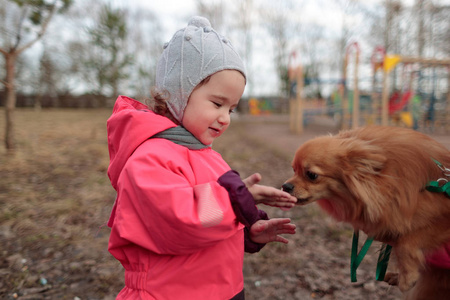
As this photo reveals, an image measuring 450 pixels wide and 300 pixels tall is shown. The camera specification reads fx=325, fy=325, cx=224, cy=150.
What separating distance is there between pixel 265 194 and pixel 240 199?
166 mm

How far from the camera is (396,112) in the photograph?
11.7 meters

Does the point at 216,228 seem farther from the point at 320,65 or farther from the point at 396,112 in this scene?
the point at 320,65

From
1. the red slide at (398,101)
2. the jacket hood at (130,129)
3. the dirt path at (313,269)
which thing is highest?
the red slide at (398,101)

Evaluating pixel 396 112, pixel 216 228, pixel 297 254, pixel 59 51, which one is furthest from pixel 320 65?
pixel 216 228

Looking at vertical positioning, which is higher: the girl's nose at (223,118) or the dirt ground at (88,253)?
the girl's nose at (223,118)

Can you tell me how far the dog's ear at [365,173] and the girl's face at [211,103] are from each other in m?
0.89

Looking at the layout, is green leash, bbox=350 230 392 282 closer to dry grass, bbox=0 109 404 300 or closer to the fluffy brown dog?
the fluffy brown dog

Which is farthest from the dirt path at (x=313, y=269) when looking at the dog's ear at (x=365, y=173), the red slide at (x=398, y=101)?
the red slide at (x=398, y=101)

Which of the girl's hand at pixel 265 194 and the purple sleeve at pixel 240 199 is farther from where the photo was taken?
the girl's hand at pixel 265 194

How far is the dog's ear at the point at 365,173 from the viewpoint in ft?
5.60

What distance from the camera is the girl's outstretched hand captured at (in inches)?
50.6

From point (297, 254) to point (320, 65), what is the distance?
97.3 ft

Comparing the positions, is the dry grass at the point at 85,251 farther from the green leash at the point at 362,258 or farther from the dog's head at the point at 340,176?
the dog's head at the point at 340,176

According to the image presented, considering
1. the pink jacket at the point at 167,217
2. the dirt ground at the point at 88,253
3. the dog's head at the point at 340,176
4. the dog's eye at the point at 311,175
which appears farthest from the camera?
the dirt ground at the point at 88,253
